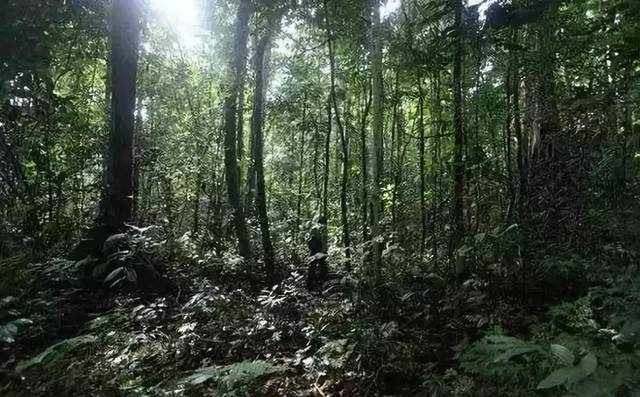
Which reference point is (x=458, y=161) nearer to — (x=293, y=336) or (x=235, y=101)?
(x=293, y=336)

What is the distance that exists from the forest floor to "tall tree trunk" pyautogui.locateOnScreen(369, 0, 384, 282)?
708mm

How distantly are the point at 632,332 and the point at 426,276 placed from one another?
11.1ft

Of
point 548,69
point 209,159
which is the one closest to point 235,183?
point 209,159

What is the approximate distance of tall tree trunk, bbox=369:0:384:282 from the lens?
731 centimetres

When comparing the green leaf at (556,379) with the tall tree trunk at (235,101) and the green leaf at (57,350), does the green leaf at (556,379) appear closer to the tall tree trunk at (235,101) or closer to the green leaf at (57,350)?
the green leaf at (57,350)

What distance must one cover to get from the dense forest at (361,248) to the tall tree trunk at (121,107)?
1.3 inches

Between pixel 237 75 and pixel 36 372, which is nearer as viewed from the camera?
pixel 36 372

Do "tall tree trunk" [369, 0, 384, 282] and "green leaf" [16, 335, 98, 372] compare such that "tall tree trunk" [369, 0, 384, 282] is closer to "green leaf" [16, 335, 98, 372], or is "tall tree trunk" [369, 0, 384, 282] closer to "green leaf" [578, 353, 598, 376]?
"green leaf" [16, 335, 98, 372]

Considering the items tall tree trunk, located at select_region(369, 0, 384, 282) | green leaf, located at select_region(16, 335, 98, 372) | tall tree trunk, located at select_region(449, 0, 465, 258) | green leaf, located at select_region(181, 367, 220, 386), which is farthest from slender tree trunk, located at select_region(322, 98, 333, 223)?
green leaf, located at select_region(181, 367, 220, 386)

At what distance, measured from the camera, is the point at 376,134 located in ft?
27.0

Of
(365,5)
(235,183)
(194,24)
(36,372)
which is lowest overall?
(36,372)

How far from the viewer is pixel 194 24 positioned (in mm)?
12320

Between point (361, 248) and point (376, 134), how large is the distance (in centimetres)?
188

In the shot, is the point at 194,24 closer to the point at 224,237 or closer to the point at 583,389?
the point at 224,237
